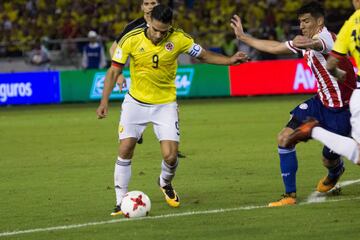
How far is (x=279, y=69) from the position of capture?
83.7 ft

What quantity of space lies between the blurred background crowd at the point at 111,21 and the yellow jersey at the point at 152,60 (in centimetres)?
1810

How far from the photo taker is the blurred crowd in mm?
29484

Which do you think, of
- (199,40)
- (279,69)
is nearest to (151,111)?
(279,69)

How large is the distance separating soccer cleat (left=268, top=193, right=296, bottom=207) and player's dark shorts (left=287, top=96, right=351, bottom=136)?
0.73m

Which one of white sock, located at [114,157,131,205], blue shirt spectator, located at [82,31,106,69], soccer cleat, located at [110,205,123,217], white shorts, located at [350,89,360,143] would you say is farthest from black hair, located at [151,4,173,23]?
blue shirt spectator, located at [82,31,106,69]

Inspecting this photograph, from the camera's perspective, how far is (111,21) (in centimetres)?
3200

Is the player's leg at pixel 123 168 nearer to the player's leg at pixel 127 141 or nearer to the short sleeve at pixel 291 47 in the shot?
the player's leg at pixel 127 141

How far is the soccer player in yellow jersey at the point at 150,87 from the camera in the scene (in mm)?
9711

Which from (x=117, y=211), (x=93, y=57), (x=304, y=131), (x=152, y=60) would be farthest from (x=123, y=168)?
(x=93, y=57)

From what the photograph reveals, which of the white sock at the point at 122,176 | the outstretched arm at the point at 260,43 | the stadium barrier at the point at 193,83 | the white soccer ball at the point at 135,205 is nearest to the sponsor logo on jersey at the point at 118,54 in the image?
the white sock at the point at 122,176

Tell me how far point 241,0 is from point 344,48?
A: 2378cm

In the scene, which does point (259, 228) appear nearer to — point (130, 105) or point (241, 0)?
point (130, 105)

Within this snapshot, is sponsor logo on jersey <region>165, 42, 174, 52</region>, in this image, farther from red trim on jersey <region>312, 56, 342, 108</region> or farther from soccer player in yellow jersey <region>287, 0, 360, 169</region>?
soccer player in yellow jersey <region>287, 0, 360, 169</region>

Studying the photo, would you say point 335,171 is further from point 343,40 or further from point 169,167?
point 343,40
